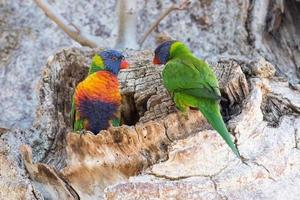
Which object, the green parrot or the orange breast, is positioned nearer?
the green parrot

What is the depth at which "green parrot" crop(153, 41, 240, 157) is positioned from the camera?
167cm

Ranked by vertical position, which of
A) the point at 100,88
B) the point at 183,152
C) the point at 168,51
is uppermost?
the point at 168,51

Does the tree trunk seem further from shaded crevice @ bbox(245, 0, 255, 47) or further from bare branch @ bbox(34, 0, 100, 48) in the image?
shaded crevice @ bbox(245, 0, 255, 47)

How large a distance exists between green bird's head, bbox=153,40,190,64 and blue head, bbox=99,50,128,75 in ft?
0.42

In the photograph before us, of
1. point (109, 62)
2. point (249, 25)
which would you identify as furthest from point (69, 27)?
point (249, 25)

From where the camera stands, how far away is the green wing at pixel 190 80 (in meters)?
1.75

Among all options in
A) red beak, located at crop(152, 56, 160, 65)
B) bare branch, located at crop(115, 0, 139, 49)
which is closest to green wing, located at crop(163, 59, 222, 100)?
red beak, located at crop(152, 56, 160, 65)

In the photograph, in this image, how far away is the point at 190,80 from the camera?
1.82m

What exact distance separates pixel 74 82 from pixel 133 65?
0.28m

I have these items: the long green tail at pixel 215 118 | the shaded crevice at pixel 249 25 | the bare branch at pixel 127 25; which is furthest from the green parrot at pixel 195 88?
the shaded crevice at pixel 249 25

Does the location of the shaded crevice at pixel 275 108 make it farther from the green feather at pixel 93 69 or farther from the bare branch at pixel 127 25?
the bare branch at pixel 127 25

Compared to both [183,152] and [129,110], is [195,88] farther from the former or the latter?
[129,110]

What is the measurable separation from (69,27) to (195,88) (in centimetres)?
99

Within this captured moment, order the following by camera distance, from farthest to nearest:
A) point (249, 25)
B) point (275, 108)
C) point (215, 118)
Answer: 1. point (249, 25)
2. point (275, 108)
3. point (215, 118)
